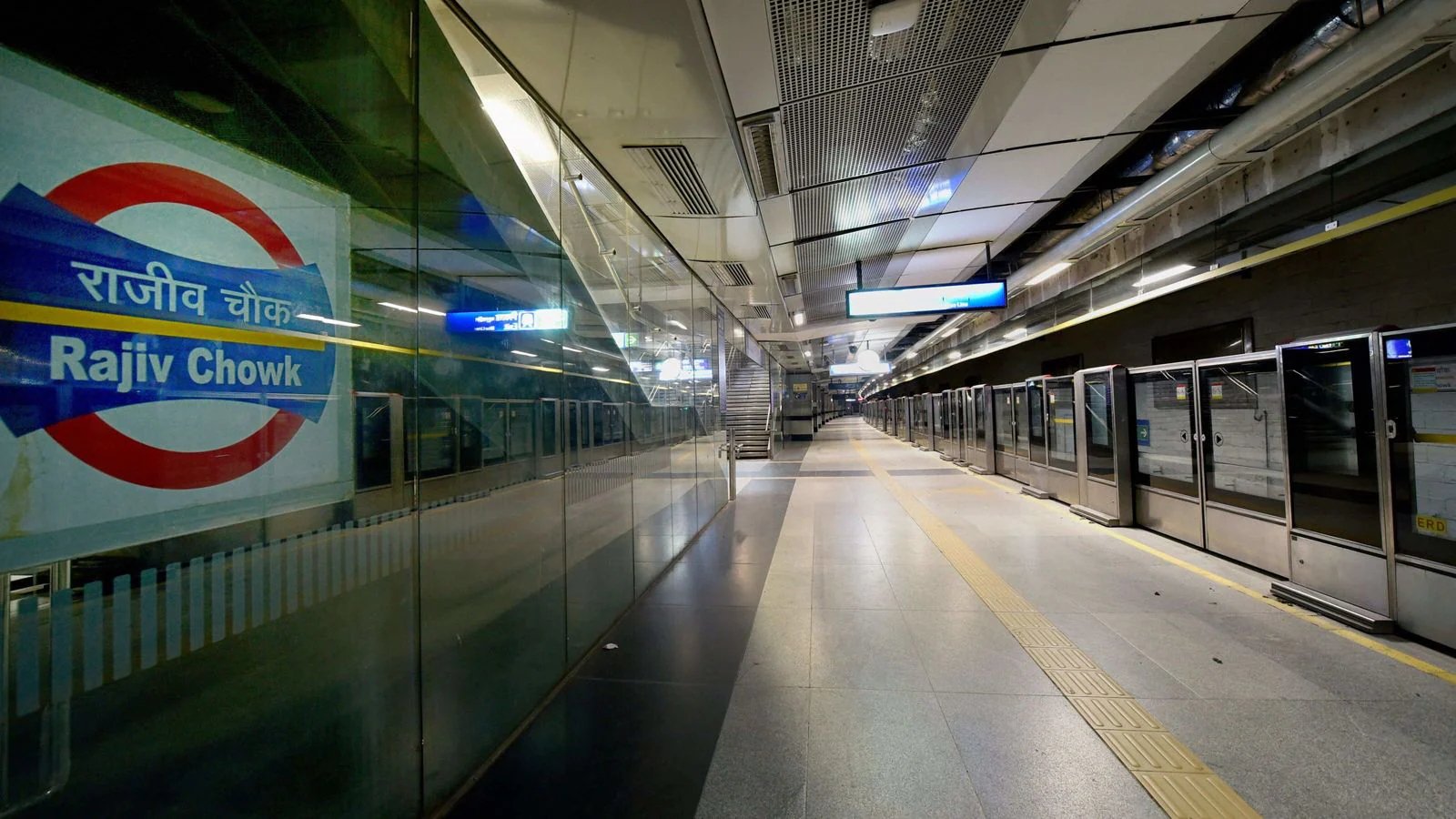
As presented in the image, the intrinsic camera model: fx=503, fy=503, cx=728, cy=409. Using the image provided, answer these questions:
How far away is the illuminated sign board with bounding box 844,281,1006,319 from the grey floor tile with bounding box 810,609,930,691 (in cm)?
450

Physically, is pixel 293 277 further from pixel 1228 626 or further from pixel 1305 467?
pixel 1305 467

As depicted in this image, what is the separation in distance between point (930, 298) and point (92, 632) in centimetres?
742

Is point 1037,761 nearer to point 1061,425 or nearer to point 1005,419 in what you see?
point 1061,425

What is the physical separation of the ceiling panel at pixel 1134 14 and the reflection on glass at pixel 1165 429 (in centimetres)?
388

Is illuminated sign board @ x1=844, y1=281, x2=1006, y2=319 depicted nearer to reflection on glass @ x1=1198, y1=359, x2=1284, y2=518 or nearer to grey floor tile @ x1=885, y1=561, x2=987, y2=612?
reflection on glass @ x1=1198, y1=359, x2=1284, y2=518

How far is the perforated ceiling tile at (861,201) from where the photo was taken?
4.49 m

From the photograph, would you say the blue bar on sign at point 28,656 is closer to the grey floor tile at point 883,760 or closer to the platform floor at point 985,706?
the platform floor at point 985,706

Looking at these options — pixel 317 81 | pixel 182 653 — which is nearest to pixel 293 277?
pixel 317 81

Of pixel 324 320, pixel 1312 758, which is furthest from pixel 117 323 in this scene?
pixel 1312 758

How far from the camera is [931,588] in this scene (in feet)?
13.5

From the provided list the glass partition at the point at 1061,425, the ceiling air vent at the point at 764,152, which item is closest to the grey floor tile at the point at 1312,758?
the ceiling air vent at the point at 764,152

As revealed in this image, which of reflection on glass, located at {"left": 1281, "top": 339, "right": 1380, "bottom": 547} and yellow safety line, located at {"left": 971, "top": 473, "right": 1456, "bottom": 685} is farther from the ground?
reflection on glass, located at {"left": 1281, "top": 339, "right": 1380, "bottom": 547}

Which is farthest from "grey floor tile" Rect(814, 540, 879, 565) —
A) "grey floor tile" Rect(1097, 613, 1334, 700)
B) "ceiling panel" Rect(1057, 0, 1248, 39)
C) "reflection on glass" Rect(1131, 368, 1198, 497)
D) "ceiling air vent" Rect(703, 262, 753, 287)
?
"ceiling panel" Rect(1057, 0, 1248, 39)

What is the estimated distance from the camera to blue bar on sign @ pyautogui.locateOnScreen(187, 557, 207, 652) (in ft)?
4.31
